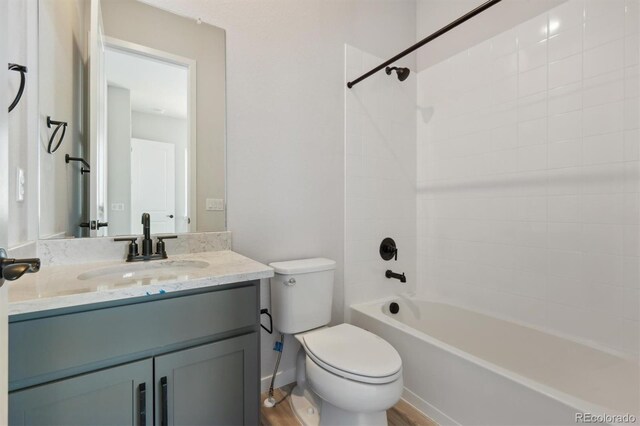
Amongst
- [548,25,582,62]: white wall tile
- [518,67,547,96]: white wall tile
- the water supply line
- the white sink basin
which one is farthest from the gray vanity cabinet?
[548,25,582,62]: white wall tile

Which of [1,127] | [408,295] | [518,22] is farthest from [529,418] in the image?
[518,22]

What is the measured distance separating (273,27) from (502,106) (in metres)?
1.49

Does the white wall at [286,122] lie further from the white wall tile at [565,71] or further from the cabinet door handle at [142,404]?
the white wall tile at [565,71]

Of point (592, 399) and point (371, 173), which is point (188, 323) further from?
point (592, 399)

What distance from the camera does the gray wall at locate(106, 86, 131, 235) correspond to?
1.31 m

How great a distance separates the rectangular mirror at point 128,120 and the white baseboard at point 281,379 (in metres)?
0.93

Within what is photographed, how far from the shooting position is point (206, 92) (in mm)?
1500

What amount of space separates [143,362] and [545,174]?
209 centimetres

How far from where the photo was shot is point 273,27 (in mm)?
1673

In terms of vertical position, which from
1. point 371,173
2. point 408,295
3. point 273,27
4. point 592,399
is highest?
point 273,27

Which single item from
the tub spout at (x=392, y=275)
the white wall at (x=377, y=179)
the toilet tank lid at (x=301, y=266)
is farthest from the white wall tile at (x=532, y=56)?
the toilet tank lid at (x=301, y=266)

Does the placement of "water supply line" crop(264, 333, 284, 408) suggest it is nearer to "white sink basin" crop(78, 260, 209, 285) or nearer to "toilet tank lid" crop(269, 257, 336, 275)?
"toilet tank lid" crop(269, 257, 336, 275)

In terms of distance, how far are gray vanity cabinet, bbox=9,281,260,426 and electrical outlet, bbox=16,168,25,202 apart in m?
0.49

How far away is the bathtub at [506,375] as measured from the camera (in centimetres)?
112
